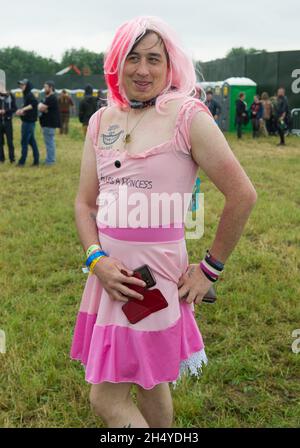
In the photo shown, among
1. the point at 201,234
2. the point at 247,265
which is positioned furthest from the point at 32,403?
the point at 201,234

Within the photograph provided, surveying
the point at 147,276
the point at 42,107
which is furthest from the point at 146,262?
the point at 42,107

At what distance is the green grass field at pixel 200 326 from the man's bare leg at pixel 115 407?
818 millimetres

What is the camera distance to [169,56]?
5.43 ft

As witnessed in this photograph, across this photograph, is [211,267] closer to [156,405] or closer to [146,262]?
[146,262]

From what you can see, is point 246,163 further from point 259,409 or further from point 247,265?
point 259,409

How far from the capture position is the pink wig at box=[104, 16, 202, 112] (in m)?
1.60

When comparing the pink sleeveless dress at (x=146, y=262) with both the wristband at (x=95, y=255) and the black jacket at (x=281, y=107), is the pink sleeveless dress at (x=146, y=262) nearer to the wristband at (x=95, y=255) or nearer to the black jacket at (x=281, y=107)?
the wristband at (x=95, y=255)

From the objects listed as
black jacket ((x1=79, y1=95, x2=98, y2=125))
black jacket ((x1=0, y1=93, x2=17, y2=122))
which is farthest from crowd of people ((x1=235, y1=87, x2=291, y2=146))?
black jacket ((x1=0, y1=93, x2=17, y2=122))

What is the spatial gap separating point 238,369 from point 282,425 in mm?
511

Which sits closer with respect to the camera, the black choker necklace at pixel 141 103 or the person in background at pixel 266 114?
the black choker necklace at pixel 141 103

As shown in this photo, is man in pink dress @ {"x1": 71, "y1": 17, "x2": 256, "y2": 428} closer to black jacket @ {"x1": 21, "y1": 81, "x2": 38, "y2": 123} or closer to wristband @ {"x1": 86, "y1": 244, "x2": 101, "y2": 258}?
wristband @ {"x1": 86, "y1": 244, "x2": 101, "y2": 258}

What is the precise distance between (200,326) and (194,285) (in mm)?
1837

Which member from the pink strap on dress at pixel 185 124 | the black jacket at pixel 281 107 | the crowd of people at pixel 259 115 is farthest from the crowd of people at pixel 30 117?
the pink strap on dress at pixel 185 124

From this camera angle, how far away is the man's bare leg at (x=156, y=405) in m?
1.84
